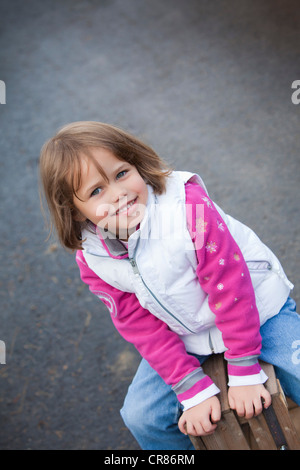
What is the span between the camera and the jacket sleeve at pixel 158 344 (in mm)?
1454

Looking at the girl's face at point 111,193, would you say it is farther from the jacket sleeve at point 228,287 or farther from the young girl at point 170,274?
the jacket sleeve at point 228,287

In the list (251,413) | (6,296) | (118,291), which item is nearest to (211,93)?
(6,296)

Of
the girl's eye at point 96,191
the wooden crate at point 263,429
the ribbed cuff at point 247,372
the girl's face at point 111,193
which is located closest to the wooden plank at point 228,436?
the wooden crate at point 263,429

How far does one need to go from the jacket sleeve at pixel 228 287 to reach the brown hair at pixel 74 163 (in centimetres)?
17

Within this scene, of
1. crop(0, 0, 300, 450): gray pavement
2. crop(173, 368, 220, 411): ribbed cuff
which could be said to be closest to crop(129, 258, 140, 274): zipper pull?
crop(173, 368, 220, 411): ribbed cuff

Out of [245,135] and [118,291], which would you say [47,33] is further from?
[118,291]

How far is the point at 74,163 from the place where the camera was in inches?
52.4

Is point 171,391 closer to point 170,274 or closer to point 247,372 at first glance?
point 247,372

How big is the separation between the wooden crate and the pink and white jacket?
0.17 feet

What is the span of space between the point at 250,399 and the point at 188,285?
1.18 feet

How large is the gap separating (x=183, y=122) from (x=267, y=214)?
0.93 meters

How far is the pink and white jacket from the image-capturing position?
4.50 feet

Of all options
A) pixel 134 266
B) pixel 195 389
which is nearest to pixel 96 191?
pixel 134 266

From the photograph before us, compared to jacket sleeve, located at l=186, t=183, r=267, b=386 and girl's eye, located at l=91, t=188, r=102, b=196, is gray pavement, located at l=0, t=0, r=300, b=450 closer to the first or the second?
jacket sleeve, located at l=186, t=183, r=267, b=386
